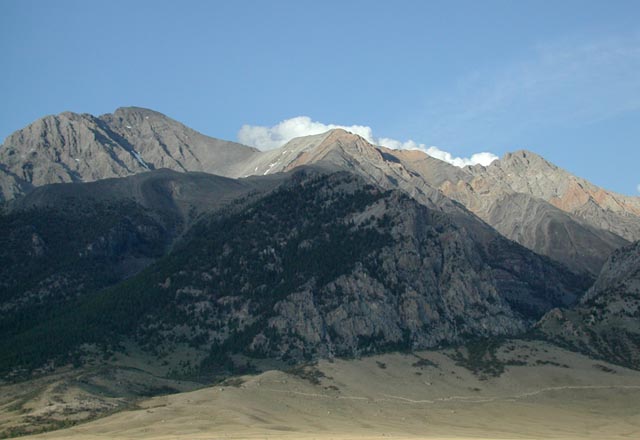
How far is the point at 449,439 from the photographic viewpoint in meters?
172

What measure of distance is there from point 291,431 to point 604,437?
215 feet

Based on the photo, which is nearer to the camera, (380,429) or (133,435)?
(133,435)

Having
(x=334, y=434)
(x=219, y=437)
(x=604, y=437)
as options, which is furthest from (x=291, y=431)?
(x=604, y=437)

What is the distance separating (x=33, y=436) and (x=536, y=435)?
4145 inches

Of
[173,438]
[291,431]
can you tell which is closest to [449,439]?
[291,431]

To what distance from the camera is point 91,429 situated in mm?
193875

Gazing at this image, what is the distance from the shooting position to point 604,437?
192 metres

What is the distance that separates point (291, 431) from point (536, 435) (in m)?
51.7

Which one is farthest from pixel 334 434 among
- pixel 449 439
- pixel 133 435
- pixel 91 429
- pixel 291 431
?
pixel 91 429

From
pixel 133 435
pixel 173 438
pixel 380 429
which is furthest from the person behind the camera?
pixel 380 429

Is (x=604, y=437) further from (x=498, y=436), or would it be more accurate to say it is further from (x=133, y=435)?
(x=133, y=435)

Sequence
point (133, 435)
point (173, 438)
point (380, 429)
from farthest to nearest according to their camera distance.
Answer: point (380, 429), point (133, 435), point (173, 438)

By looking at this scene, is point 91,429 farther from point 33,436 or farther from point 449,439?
point 449,439

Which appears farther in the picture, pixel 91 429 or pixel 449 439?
pixel 91 429
